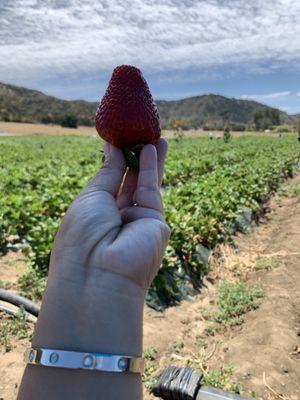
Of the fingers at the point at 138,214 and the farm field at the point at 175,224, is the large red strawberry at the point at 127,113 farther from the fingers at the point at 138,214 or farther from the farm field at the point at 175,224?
the farm field at the point at 175,224

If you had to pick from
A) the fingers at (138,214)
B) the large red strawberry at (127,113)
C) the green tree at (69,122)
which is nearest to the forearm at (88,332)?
the fingers at (138,214)

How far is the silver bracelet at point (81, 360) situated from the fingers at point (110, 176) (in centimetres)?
65

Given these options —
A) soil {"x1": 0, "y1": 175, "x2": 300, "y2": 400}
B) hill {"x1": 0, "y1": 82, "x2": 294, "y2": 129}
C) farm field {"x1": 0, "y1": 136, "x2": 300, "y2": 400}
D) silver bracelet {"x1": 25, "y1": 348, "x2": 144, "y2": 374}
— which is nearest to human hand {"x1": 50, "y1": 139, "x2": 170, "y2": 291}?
silver bracelet {"x1": 25, "y1": 348, "x2": 144, "y2": 374}

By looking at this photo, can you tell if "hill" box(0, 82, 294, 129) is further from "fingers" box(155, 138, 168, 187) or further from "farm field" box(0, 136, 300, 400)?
"fingers" box(155, 138, 168, 187)

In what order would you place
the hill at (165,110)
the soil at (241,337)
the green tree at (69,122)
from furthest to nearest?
the hill at (165,110) < the green tree at (69,122) < the soil at (241,337)

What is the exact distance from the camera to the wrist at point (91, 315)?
1.13 m

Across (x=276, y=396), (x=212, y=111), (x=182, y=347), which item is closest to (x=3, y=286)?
(x=182, y=347)

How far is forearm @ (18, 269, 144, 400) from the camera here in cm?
108

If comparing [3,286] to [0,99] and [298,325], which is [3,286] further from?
[0,99]

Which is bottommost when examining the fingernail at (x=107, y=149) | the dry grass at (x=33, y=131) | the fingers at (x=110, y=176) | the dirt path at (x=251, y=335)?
the dirt path at (x=251, y=335)

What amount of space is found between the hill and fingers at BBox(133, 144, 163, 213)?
116ft

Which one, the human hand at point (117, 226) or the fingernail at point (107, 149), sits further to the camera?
the fingernail at point (107, 149)

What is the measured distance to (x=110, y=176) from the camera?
5.31 ft

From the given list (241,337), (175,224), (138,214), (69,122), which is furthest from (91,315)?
(69,122)
